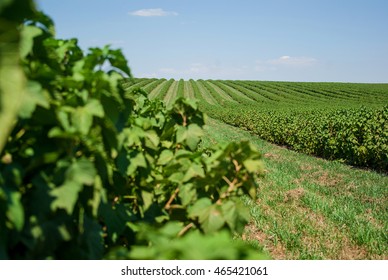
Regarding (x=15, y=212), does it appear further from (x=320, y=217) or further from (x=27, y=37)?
(x=320, y=217)

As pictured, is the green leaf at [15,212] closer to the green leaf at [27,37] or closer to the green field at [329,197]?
the green leaf at [27,37]

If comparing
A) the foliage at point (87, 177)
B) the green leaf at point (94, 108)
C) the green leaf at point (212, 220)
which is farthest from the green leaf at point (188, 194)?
the green leaf at point (94, 108)

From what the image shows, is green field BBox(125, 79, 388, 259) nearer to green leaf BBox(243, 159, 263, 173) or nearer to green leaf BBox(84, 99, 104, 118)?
green leaf BBox(243, 159, 263, 173)

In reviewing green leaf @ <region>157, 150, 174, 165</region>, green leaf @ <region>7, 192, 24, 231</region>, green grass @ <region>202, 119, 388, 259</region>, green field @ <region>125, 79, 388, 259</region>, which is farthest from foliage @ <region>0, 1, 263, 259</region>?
green grass @ <region>202, 119, 388, 259</region>

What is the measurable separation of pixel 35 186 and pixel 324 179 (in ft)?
28.6

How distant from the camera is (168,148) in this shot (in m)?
2.62

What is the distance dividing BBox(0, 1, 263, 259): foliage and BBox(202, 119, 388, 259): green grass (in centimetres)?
290

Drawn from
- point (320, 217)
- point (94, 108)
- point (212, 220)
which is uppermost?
point (94, 108)

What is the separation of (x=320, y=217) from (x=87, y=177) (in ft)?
17.5

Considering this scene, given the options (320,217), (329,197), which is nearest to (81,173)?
(320,217)

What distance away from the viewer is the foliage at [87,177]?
124cm

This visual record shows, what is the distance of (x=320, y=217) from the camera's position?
5.88 m

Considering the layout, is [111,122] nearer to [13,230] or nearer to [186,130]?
[13,230]

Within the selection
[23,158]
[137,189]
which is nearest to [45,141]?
[23,158]
